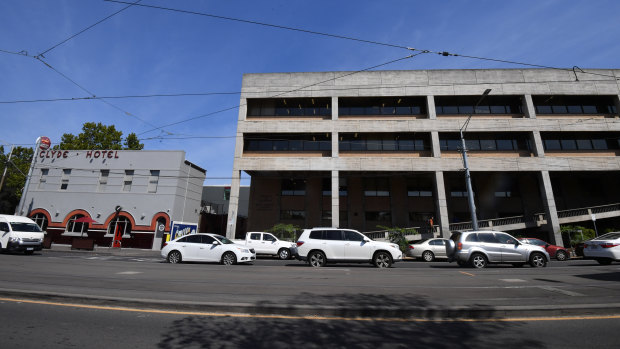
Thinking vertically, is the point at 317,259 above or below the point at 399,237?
below

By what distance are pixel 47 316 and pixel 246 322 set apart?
3.35 meters

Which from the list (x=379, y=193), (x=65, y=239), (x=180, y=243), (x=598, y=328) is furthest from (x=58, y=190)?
(x=598, y=328)

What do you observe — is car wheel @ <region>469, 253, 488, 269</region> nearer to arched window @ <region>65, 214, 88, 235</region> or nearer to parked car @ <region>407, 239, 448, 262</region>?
parked car @ <region>407, 239, 448, 262</region>

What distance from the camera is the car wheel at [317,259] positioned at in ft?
39.2

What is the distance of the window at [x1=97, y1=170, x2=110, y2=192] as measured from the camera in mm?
25806

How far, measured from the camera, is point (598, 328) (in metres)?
3.97

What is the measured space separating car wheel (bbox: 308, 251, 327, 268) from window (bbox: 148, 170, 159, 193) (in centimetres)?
1975

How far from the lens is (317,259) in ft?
39.4

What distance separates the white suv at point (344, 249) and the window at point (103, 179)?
23.9m

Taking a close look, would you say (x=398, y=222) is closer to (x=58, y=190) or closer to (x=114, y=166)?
(x=114, y=166)

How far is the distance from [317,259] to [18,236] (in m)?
17.1

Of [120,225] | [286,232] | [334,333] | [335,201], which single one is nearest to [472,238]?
[334,333]

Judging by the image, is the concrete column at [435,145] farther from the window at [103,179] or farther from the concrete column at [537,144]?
the window at [103,179]

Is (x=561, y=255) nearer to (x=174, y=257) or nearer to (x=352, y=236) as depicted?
(x=352, y=236)
